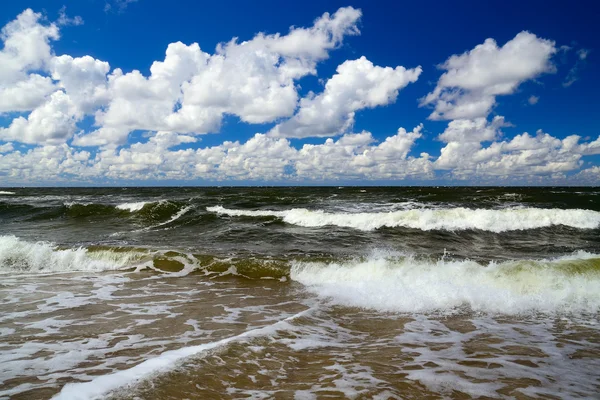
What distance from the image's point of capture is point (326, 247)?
1377 centimetres

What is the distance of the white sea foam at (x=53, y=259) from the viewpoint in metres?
11.3

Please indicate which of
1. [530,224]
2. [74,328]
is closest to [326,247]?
[74,328]

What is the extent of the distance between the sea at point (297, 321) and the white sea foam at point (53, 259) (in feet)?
0.19

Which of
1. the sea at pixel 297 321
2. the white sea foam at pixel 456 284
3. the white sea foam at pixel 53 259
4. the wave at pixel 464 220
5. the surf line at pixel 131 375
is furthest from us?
the wave at pixel 464 220

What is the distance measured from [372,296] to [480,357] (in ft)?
10.7

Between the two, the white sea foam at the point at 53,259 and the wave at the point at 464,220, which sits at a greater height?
the wave at the point at 464,220

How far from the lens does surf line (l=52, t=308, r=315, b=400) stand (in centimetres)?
352

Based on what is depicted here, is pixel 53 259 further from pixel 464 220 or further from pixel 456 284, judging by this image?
pixel 464 220

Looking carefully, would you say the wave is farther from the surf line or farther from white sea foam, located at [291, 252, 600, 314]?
the surf line

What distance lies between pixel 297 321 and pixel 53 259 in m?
9.83

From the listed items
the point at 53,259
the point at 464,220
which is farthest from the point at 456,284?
the point at 464,220

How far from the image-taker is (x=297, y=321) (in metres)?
6.05

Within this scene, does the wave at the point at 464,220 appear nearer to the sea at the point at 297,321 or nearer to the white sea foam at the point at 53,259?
the sea at the point at 297,321

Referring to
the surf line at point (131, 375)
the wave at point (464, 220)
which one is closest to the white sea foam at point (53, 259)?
the surf line at point (131, 375)
